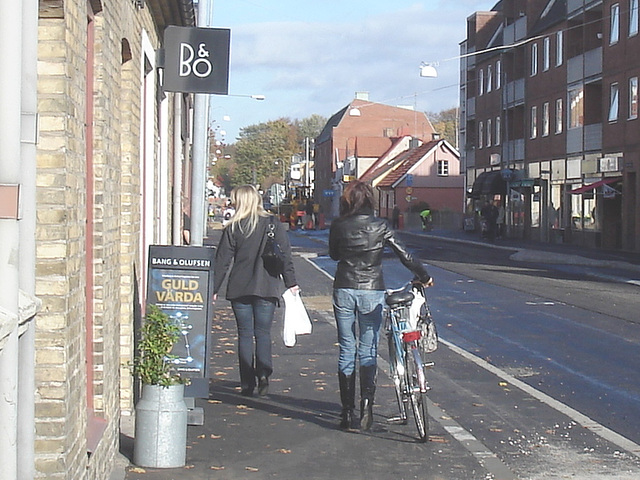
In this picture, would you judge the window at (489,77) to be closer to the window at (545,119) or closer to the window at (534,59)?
the window at (534,59)

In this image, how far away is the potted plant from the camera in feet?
20.9

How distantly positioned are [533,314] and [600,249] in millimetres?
25143

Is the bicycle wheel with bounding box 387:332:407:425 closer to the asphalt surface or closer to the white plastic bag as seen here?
the asphalt surface

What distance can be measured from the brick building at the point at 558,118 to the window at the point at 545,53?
5 centimetres

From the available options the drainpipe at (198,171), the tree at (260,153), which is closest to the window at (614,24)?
the drainpipe at (198,171)

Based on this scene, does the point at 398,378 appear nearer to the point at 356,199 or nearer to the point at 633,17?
the point at 356,199

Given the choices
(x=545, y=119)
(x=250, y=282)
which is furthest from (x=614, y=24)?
(x=250, y=282)

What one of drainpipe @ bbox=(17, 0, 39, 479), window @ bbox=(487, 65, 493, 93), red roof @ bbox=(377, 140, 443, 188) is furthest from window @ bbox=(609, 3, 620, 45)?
red roof @ bbox=(377, 140, 443, 188)

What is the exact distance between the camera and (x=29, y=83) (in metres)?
3.54

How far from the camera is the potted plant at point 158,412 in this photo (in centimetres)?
636

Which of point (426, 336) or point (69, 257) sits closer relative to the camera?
point (69, 257)

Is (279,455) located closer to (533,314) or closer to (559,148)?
(533,314)

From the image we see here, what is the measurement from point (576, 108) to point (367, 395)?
38.9 m

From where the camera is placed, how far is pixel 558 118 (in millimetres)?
47406
